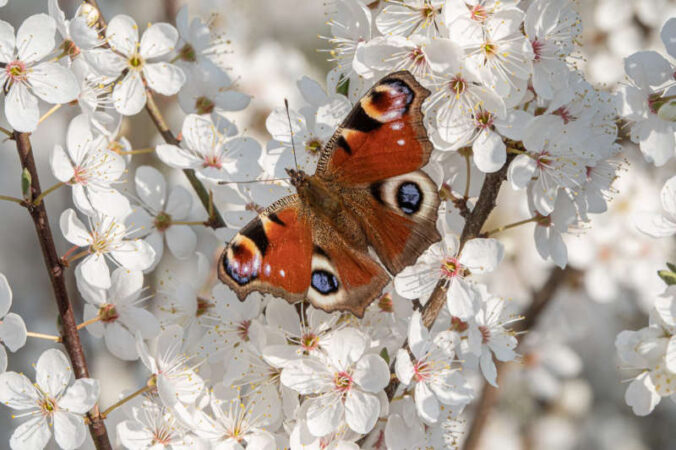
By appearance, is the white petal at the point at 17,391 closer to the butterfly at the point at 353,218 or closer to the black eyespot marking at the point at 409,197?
the butterfly at the point at 353,218

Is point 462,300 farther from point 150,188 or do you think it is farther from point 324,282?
point 150,188

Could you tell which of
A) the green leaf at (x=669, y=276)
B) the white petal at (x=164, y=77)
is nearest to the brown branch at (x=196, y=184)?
the white petal at (x=164, y=77)

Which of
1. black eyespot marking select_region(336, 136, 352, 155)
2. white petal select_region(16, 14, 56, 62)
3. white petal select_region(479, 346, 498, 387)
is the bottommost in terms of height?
white petal select_region(479, 346, 498, 387)

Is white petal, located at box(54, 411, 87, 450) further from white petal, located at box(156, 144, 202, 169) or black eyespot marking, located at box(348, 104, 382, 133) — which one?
black eyespot marking, located at box(348, 104, 382, 133)

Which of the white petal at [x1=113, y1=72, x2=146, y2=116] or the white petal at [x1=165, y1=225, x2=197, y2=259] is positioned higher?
the white petal at [x1=113, y1=72, x2=146, y2=116]

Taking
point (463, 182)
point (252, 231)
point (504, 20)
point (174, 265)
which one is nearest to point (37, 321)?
point (174, 265)

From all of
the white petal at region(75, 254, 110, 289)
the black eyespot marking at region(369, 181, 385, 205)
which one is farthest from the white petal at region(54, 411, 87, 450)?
the black eyespot marking at region(369, 181, 385, 205)
